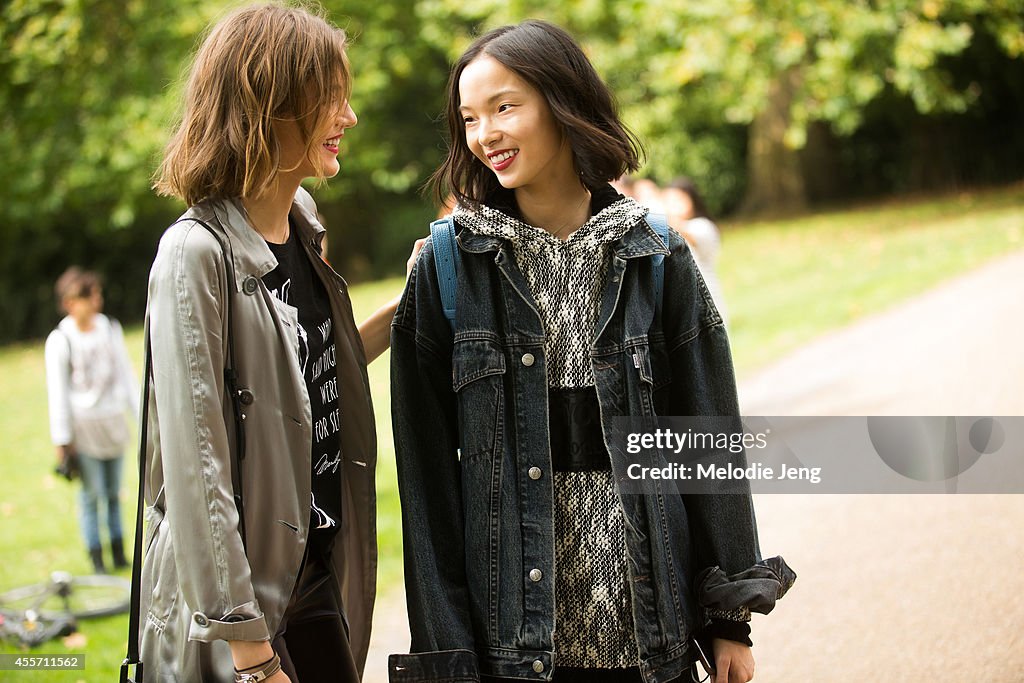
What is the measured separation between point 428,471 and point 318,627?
495 mm

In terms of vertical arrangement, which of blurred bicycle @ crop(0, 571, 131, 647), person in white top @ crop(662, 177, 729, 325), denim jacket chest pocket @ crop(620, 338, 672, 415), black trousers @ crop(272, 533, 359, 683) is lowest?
black trousers @ crop(272, 533, 359, 683)

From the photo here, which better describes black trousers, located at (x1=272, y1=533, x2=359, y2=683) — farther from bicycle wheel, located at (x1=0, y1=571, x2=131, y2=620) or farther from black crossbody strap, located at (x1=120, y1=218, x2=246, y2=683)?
bicycle wheel, located at (x1=0, y1=571, x2=131, y2=620)

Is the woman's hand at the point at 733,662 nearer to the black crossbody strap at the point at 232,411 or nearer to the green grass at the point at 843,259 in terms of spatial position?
the black crossbody strap at the point at 232,411

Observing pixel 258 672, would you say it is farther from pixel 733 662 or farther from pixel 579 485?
pixel 733 662

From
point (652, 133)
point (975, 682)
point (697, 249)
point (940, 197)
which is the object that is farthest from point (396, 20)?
point (975, 682)

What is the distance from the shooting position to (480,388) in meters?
2.20

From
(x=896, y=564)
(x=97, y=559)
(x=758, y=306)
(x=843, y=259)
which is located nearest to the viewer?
(x=896, y=564)

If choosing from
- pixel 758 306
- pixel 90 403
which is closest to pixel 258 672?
pixel 90 403

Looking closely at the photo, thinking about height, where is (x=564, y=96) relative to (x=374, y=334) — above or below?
above

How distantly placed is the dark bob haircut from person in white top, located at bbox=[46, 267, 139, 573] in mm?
5397

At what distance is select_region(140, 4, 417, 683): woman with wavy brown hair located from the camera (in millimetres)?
2033

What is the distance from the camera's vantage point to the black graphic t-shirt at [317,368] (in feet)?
7.80

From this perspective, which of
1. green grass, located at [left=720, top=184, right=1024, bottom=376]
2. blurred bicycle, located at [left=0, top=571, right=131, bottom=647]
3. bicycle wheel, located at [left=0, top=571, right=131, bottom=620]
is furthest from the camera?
green grass, located at [left=720, top=184, right=1024, bottom=376]

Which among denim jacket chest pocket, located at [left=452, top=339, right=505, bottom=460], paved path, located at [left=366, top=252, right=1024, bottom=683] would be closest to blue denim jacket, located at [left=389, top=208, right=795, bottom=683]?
denim jacket chest pocket, located at [left=452, top=339, right=505, bottom=460]
